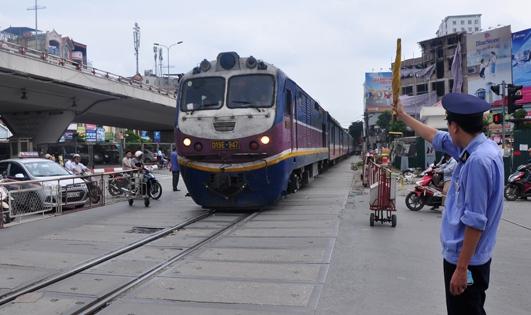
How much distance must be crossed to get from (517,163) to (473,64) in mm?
53535

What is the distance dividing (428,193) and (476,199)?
1045 cm

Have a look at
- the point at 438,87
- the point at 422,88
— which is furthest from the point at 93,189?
the point at 422,88

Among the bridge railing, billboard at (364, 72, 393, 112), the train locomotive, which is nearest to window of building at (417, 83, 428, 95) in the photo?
billboard at (364, 72, 393, 112)

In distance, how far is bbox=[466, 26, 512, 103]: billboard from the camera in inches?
2477

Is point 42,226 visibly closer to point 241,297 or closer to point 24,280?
point 24,280

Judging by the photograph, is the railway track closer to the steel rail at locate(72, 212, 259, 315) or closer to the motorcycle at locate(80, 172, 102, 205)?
the steel rail at locate(72, 212, 259, 315)

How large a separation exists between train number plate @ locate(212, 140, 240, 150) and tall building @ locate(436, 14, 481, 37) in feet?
425

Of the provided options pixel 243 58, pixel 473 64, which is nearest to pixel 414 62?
pixel 473 64

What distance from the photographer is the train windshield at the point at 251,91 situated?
12164mm

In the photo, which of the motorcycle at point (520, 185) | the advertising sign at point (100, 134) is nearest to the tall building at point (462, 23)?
the advertising sign at point (100, 134)

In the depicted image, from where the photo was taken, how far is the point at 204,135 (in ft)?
39.4

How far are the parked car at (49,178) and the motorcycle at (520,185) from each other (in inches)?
470

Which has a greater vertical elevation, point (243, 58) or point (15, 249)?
point (243, 58)

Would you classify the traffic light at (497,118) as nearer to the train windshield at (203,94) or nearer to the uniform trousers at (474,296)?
the train windshield at (203,94)
